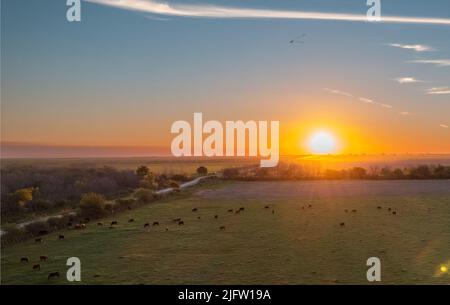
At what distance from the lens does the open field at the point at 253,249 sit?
14328mm

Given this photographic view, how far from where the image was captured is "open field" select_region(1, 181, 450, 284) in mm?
14328

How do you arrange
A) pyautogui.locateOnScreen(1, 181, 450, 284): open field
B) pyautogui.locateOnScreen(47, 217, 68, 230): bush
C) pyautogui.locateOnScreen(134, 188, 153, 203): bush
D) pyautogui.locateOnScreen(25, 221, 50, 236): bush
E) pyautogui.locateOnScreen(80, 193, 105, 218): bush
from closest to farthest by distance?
1. pyautogui.locateOnScreen(1, 181, 450, 284): open field
2. pyautogui.locateOnScreen(25, 221, 50, 236): bush
3. pyautogui.locateOnScreen(47, 217, 68, 230): bush
4. pyautogui.locateOnScreen(80, 193, 105, 218): bush
5. pyautogui.locateOnScreen(134, 188, 153, 203): bush

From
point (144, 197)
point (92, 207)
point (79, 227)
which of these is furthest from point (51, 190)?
point (79, 227)

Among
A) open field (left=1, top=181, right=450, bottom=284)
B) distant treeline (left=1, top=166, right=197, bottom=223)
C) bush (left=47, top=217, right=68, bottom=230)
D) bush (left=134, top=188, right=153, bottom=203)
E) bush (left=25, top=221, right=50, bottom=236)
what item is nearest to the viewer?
open field (left=1, top=181, right=450, bottom=284)

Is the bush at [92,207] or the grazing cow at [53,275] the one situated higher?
the bush at [92,207]

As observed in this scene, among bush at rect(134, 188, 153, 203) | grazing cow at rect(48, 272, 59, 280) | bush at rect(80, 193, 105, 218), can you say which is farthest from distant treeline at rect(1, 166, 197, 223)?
grazing cow at rect(48, 272, 59, 280)

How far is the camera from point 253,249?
1827 centimetres

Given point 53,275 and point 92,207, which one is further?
point 92,207

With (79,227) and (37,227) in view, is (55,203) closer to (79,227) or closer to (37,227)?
(37,227)

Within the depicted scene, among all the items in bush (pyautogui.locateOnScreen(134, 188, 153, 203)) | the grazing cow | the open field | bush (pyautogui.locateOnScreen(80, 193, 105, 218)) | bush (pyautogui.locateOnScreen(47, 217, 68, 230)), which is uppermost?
bush (pyautogui.locateOnScreen(134, 188, 153, 203))

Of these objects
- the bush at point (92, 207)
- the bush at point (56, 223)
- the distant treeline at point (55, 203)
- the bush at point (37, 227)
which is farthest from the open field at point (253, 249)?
the bush at point (92, 207)

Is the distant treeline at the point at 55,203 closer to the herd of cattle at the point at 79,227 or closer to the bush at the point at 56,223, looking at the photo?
the bush at the point at 56,223

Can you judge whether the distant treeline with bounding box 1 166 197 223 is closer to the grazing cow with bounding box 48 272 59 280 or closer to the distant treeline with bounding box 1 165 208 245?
the distant treeline with bounding box 1 165 208 245
